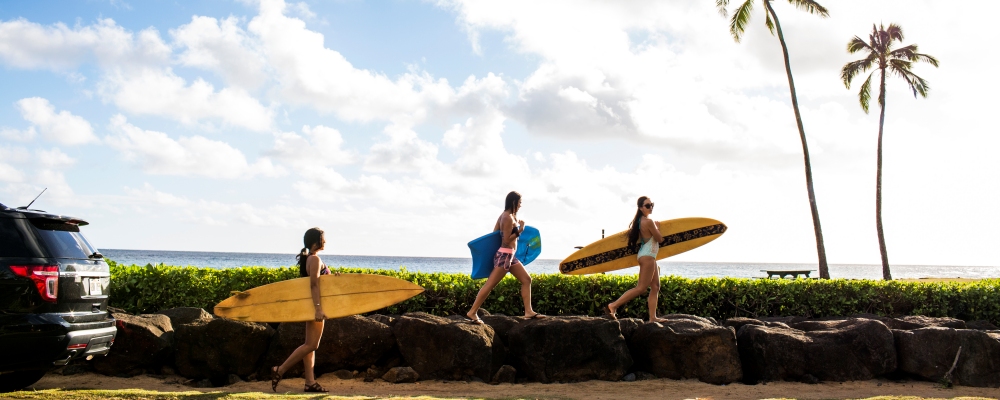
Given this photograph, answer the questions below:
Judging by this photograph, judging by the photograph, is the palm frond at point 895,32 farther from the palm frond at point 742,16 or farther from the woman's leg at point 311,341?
the woman's leg at point 311,341

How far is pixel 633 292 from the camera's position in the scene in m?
8.08

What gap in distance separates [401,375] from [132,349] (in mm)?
2792

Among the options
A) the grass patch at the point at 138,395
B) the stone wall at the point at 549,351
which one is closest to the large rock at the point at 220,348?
the stone wall at the point at 549,351

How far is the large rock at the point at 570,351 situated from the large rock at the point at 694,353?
35 centimetres

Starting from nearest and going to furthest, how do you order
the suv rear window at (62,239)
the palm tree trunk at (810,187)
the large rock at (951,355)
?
the suv rear window at (62,239)
the large rock at (951,355)
the palm tree trunk at (810,187)

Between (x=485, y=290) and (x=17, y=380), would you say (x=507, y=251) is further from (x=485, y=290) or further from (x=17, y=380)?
(x=17, y=380)

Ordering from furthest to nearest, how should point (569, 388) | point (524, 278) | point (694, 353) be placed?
point (524, 278) < point (694, 353) < point (569, 388)

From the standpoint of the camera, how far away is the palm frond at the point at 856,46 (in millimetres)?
24453

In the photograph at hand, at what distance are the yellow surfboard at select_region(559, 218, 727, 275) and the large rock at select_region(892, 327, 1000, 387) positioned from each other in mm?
2927

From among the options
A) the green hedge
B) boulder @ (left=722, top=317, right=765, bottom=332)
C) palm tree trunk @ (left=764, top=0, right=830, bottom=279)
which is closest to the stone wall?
boulder @ (left=722, top=317, right=765, bottom=332)

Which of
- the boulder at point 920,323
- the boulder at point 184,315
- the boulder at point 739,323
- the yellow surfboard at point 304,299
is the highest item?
the yellow surfboard at point 304,299

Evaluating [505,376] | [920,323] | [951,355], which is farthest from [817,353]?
[505,376]

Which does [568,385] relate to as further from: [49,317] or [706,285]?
[49,317]

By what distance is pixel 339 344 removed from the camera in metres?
7.40
